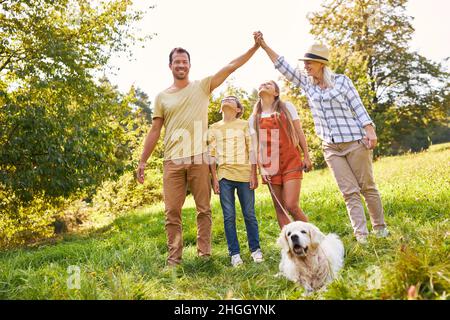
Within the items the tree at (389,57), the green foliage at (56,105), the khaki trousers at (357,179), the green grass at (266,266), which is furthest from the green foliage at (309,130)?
the khaki trousers at (357,179)

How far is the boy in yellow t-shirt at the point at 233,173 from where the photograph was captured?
185 inches

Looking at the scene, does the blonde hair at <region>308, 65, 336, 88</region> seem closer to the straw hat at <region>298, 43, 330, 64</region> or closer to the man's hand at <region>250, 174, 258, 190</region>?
the straw hat at <region>298, 43, 330, 64</region>

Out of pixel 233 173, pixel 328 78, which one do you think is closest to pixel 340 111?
pixel 328 78

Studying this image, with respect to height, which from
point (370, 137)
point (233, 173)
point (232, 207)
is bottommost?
point (232, 207)

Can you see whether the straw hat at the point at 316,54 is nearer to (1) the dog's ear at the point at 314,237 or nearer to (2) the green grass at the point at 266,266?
(1) the dog's ear at the point at 314,237

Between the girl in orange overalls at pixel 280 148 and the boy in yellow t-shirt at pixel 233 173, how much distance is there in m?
0.19

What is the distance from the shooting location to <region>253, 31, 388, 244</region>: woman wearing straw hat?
14.6 feet

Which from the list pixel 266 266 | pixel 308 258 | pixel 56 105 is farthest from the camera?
pixel 56 105

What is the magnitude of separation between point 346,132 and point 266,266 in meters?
1.71

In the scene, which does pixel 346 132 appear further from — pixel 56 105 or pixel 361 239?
pixel 56 105

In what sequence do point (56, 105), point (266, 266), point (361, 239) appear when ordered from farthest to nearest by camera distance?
point (56, 105) < point (361, 239) < point (266, 266)

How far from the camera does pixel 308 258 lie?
143 inches

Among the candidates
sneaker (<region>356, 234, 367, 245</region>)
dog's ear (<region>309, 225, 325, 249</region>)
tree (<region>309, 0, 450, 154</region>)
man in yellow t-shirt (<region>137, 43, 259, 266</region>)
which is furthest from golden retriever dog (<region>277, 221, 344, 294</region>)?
tree (<region>309, 0, 450, 154</region>)
